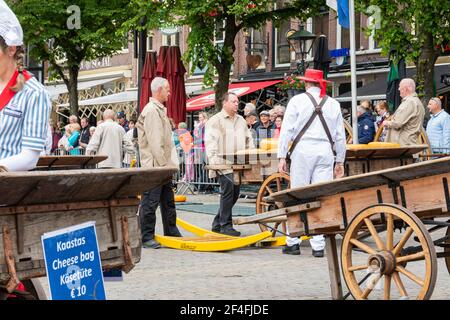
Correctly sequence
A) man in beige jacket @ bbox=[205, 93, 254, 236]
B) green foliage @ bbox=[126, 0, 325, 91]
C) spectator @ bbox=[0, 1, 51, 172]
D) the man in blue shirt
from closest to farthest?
spectator @ bbox=[0, 1, 51, 172] < man in beige jacket @ bbox=[205, 93, 254, 236] < the man in blue shirt < green foliage @ bbox=[126, 0, 325, 91]

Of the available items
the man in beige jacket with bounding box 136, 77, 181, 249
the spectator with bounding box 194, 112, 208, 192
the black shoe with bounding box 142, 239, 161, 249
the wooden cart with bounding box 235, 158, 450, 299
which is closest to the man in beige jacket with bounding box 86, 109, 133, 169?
the spectator with bounding box 194, 112, 208, 192

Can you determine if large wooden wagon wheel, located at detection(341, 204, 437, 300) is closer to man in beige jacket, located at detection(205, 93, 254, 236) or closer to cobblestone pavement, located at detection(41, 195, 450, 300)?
cobblestone pavement, located at detection(41, 195, 450, 300)

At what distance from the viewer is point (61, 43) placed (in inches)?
1491

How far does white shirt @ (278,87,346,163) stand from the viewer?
10.8 metres

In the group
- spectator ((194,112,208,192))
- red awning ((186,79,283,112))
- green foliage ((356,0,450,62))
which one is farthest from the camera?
red awning ((186,79,283,112))

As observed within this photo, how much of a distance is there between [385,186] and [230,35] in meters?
22.1

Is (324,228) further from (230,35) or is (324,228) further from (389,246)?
(230,35)

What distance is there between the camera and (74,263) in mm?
4766

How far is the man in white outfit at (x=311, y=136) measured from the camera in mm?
10805

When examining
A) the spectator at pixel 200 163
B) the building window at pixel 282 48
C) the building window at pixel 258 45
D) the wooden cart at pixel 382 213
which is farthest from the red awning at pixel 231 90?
the wooden cart at pixel 382 213

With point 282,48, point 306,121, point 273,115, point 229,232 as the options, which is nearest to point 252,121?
point 273,115

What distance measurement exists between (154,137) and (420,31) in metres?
13.4

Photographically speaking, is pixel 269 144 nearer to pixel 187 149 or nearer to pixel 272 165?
pixel 272 165

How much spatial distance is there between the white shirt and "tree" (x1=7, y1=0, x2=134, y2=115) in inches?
964
